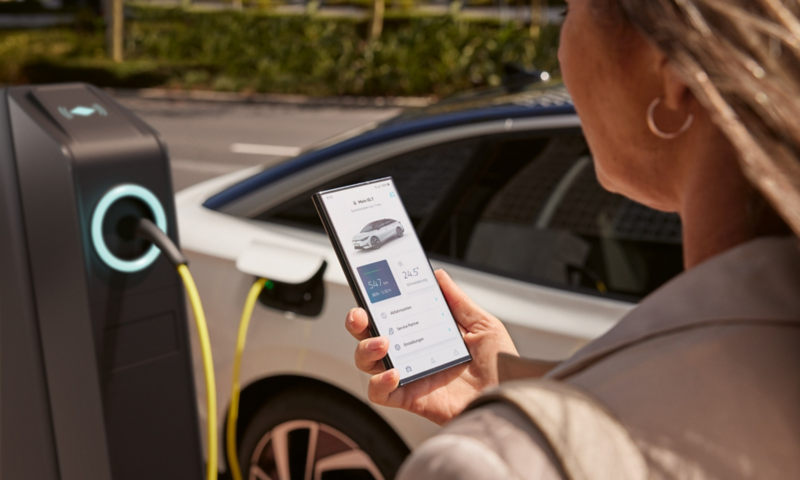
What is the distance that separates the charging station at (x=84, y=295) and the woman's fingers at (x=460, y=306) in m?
0.62

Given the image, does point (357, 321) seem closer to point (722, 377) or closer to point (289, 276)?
point (722, 377)

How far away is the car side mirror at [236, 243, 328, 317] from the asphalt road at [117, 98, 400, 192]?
5.58 meters

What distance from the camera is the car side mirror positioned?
7.22 feet

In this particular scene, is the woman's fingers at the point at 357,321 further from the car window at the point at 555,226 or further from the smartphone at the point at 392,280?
the car window at the point at 555,226

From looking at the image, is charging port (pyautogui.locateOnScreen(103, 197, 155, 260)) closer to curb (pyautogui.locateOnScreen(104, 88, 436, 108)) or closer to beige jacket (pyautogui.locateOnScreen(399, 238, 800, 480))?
beige jacket (pyautogui.locateOnScreen(399, 238, 800, 480))

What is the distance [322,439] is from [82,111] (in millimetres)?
1165

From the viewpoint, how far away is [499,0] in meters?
23.2

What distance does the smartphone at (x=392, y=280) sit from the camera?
4.17 ft

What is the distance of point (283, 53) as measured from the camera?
17.7 meters

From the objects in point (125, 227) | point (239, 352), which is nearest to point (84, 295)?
point (125, 227)

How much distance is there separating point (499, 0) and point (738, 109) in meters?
23.9

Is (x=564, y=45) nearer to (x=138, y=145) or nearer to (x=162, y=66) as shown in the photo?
(x=138, y=145)

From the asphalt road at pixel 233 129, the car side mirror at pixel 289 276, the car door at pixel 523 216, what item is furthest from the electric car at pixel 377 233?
the asphalt road at pixel 233 129

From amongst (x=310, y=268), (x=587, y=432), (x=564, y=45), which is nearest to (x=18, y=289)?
(x=310, y=268)
